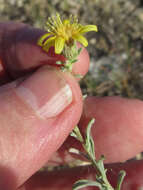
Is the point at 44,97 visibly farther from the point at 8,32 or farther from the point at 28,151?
the point at 8,32

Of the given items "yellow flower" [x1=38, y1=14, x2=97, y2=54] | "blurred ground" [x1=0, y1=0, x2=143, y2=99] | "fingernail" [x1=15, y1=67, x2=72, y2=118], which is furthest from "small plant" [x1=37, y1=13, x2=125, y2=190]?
"blurred ground" [x1=0, y1=0, x2=143, y2=99]

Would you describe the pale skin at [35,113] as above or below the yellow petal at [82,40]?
below

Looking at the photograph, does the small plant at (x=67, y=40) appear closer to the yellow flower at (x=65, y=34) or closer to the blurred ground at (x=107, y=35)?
the yellow flower at (x=65, y=34)

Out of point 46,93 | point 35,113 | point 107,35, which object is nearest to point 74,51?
point 46,93

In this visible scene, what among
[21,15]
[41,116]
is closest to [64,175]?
[41,116]

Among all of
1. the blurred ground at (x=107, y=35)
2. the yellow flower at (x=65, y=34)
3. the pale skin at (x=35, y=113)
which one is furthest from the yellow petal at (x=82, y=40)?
the blurred ground at (x=107, y=35)

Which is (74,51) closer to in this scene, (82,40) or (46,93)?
(82,40)
